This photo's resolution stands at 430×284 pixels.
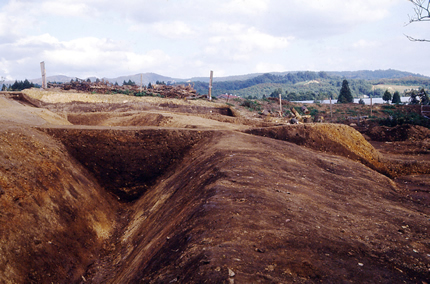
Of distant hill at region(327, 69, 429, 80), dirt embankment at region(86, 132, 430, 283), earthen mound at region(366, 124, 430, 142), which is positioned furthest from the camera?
distant hill at region(327, 69, 429, 80)

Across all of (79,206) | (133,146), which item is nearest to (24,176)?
(79,206)

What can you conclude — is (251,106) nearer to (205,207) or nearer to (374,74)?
(205,207)

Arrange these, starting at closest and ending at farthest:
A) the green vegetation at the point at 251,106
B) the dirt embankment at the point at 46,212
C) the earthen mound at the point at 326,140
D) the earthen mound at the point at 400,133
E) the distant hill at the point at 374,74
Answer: the dirt embankment at the point at 46,212, the earthen mound at the point at 326,140, the earthen mound at the point at 400,133, the green vegetation at the point at 251,106, the distant hill at the point at 374,74

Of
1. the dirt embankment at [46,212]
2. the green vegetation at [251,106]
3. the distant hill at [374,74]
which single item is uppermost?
the distant hill at [374,74]

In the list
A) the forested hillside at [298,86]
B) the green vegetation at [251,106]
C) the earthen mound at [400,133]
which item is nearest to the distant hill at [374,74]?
the forested hillside at [298,86]

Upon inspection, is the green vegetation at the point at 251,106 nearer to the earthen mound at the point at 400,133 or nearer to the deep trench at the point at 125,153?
the earthen mound at the point at 400,133

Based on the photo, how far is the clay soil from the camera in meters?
4.04

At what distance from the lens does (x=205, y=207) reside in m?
5.20

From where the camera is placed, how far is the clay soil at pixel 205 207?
4043 millimetres

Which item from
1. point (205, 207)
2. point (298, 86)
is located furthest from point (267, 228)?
point (298, 86)

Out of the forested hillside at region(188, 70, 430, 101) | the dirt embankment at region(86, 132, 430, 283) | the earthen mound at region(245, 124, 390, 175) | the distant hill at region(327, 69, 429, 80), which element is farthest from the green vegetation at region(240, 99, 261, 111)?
the distant hill at region(327, 69, 429, 80)

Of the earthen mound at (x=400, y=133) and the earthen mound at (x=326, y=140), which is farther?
the earthen mound at (x=400, y=133)

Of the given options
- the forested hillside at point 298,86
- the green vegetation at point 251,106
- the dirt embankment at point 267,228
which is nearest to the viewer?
the dirt embankment at point 267,228

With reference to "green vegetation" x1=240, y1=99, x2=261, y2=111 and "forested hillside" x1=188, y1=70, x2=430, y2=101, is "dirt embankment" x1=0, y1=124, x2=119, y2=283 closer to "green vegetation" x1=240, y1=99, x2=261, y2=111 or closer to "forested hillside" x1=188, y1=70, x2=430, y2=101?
"green vegetation" x1=240, y1=99, x2=261, y2=111
